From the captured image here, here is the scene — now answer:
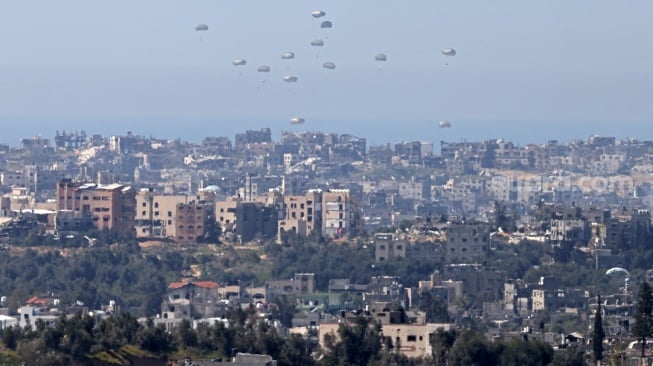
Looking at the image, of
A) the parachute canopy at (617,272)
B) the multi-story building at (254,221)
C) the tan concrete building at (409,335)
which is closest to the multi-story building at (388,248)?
the multi-story building at (254,221)

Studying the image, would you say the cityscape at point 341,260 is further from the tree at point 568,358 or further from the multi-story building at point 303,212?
the tree at point 568,358

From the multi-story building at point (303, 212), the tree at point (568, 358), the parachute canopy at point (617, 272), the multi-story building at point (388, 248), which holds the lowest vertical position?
the parachute canopy at point (617, 272)

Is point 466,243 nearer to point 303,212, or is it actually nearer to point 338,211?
point 303,212

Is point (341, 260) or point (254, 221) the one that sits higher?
point (254, 221)

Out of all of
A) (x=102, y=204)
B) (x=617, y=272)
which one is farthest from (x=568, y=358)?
(x=102, y=204)

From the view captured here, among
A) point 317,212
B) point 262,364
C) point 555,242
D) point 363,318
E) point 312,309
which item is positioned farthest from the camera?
point 317,212

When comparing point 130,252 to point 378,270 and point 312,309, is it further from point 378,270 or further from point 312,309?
point 312,309

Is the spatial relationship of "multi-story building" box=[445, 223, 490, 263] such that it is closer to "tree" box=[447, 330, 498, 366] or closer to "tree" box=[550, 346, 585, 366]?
"tree" box=[550, 346, 585, 366]

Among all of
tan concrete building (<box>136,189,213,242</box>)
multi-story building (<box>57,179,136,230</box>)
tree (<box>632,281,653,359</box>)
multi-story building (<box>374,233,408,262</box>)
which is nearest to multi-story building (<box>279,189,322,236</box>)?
tan concrete building (<box>136,189,213,242</box>)

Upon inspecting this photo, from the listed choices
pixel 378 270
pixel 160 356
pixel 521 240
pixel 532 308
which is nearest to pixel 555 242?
pixel 521 240
